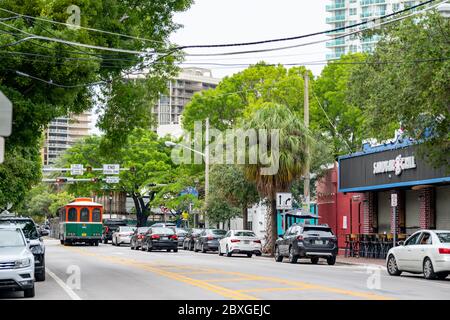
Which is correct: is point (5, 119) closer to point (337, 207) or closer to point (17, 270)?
point (17, 270)

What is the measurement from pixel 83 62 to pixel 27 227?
5165 mm

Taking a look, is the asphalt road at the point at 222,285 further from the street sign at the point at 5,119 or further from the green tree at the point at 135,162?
the green tree at the point at 135,162

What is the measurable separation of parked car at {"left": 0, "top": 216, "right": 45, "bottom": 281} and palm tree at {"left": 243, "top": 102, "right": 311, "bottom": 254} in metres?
19.4

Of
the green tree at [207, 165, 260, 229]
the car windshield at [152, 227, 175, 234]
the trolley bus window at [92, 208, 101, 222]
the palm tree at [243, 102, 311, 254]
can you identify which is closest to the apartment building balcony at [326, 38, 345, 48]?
the trolley bus window at [92, 208, 101, 222]

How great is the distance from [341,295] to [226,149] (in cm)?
2962

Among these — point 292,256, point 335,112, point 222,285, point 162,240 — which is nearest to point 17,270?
point 222,285

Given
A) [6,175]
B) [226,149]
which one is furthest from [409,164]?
[6,175]

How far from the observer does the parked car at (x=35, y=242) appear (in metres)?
22.5

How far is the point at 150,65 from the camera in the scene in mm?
32375

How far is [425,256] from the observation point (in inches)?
977

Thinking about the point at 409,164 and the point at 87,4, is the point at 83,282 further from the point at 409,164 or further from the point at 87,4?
the point at 409,164

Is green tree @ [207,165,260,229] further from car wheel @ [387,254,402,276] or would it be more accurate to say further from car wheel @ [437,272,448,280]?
car wheel @ [437,272,448,280]

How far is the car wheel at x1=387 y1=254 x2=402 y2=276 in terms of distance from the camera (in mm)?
26609
